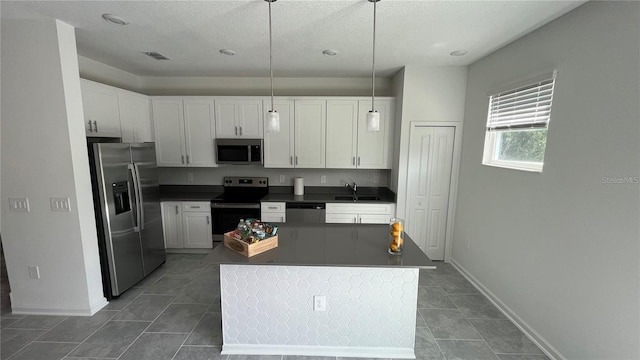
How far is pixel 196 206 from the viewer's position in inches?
150

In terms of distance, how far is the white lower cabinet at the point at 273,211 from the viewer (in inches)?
149

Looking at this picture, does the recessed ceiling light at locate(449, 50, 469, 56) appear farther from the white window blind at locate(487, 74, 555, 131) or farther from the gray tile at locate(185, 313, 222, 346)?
the gray tile at locate(185, 313, 222, 346)

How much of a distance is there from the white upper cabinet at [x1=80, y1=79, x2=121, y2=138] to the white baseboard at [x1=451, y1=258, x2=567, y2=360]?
4751 millimetres

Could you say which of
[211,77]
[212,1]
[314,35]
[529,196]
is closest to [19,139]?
[212,1]

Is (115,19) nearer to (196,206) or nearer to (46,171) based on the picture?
(46,171)

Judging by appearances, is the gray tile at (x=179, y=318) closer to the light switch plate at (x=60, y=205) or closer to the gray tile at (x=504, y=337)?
the light switch plate at (x=60, y=205)

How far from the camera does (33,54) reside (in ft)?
7.27

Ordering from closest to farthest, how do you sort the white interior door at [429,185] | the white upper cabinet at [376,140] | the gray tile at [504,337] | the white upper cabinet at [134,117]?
the gray tile at [504,337], the white upper cabinet at [134,117], the white interior door at [429,185], the white upper cabinet at [376,140]

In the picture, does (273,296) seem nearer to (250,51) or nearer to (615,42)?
(250,51)

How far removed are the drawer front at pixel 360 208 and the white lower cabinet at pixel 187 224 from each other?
184 cm

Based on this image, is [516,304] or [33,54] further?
[516,304]

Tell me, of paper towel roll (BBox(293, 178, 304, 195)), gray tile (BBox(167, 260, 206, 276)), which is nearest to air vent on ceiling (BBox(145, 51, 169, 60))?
paper towel roll (BBox(293, 178, 304, 195))

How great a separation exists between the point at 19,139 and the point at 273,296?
2.65m
